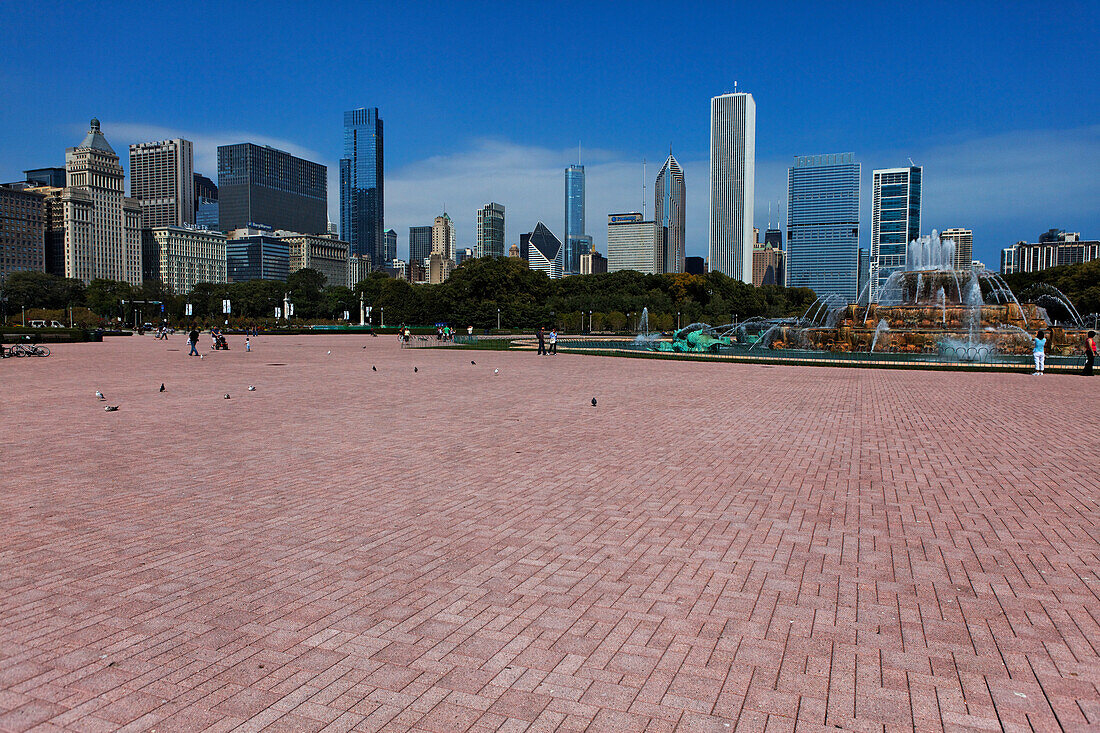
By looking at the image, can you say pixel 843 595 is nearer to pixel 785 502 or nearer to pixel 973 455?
pixel 785 502

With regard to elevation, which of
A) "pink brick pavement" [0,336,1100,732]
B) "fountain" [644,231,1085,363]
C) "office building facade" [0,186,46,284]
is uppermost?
"office building facade" [0,186,46,284]

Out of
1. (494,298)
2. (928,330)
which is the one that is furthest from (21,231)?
(928,330)

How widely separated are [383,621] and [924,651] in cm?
308

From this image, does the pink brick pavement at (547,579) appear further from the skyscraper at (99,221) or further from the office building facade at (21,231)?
the skyscraper at (99,221)

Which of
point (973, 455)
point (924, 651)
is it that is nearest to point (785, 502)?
point (924, 651)

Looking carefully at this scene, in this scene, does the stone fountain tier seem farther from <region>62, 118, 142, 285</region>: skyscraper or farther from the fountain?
<region>62, 118, 142, 285</region>: skyscraper

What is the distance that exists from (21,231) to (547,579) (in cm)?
19547

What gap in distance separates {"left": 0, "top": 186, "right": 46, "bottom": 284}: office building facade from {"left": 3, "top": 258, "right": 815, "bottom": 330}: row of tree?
49.0 m

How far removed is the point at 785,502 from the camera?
274 inches

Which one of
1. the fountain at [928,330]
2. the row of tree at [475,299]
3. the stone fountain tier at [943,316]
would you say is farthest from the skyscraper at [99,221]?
the stone fountain tier at [943,316]

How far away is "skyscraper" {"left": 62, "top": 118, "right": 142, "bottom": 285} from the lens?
172125 mm

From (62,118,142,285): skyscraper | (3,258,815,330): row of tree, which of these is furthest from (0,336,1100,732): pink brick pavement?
(62,118,142,285): skyscraper

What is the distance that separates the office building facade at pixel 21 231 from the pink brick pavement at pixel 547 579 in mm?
179185

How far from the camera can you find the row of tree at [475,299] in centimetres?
8175
